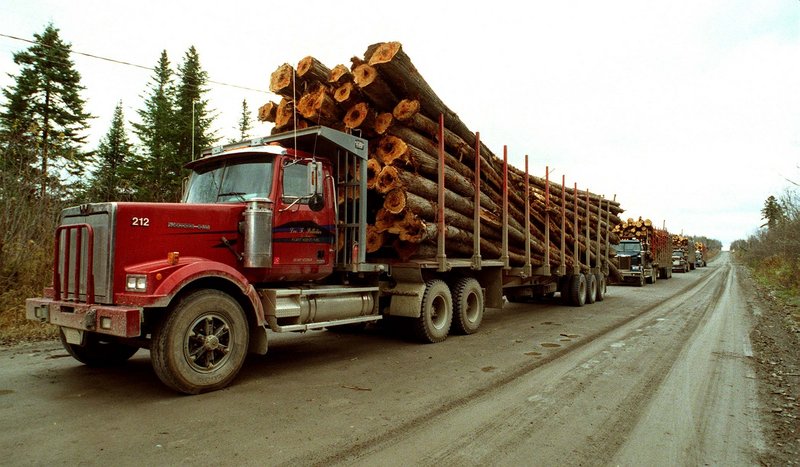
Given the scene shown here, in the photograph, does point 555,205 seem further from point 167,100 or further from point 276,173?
point 167,100

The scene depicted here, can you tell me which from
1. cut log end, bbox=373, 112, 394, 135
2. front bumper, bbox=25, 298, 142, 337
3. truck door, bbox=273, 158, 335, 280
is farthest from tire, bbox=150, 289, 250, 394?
cut log end, bbox=373, 112, 394, 135

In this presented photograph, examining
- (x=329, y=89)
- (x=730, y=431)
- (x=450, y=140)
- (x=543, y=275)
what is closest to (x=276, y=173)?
(x=329, y=89)

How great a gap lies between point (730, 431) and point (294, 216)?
5112 millimetres

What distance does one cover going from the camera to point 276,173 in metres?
6.00

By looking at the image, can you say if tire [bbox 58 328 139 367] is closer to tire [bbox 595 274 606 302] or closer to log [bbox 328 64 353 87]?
log [bbox 328 64 353 87]

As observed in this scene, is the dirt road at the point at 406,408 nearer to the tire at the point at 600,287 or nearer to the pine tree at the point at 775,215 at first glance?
the tire at the point at 600,287

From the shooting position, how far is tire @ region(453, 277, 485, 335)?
345 inches

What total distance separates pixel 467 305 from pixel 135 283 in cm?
598

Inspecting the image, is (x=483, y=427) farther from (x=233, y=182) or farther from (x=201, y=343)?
(x=233, y=182)

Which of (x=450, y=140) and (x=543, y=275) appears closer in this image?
(x=450, y=140)

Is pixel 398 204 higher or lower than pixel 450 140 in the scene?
lower

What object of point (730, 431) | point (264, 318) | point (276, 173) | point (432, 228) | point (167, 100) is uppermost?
point (167, 100)

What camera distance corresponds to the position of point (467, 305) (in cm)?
917

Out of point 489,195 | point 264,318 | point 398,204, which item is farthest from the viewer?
point 489,195
